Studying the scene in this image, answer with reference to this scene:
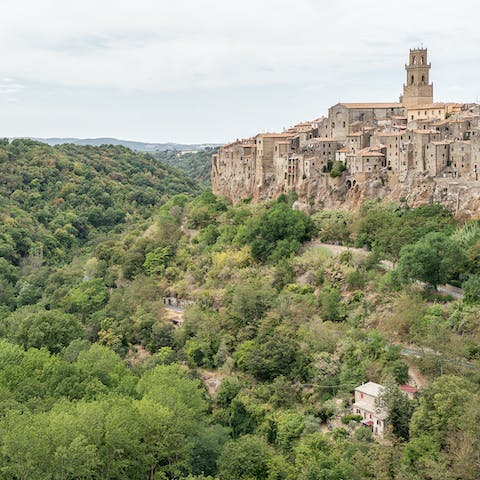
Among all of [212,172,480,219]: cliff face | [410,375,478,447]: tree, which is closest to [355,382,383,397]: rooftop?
[410,375,478,447]: tree

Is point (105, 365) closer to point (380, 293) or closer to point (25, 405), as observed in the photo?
point (25, 405)

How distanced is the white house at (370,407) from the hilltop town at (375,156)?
16767 mm

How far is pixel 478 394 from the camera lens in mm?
Result: 30672

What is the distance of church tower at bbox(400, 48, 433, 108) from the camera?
63.3 meters

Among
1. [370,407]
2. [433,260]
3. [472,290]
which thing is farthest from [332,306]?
[370,407]

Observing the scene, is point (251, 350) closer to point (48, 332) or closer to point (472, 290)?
point (472, 290)

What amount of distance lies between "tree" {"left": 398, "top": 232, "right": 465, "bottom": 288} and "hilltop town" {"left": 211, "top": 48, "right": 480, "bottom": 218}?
6652 millimetres

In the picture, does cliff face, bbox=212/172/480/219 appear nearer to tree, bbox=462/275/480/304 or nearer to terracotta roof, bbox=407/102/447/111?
tree, bbox=462/275/480/304

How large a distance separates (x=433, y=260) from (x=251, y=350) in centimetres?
1213

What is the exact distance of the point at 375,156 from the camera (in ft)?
172

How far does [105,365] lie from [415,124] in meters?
30.5

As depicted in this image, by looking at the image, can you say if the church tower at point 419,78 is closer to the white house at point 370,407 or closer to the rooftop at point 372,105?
the rooftop at point 372,105

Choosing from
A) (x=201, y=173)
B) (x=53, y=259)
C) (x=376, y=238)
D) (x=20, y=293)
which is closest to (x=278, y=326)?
(x=376, y=238)

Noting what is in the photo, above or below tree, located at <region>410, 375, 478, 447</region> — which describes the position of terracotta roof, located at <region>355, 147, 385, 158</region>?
above
